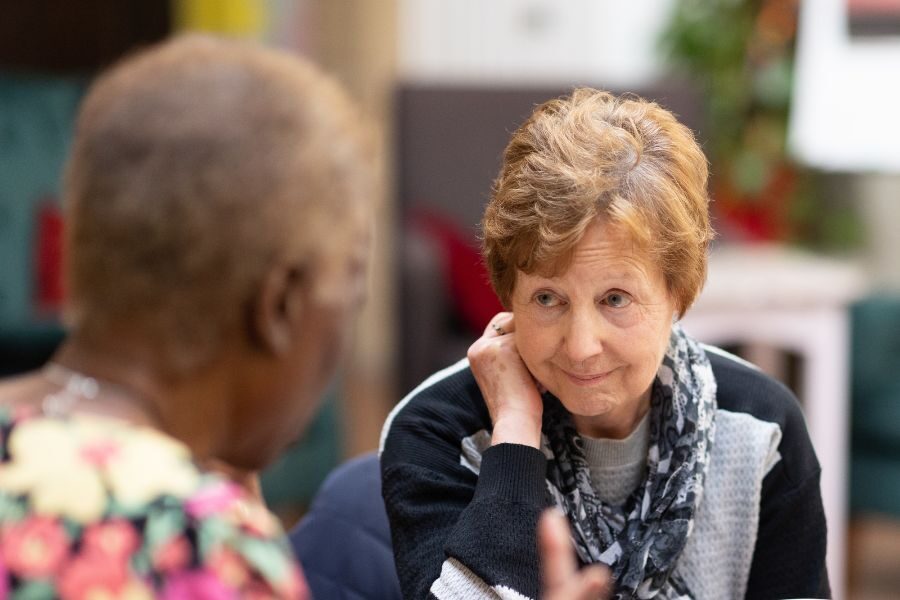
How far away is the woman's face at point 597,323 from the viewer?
1262 millimetres

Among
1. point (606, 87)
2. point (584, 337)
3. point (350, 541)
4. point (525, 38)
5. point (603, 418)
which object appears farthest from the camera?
point (525, 38)

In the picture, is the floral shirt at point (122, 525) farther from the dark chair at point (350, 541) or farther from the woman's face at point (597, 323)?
the dark chair at point (350, 541)

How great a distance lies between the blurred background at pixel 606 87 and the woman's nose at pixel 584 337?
1101 millimetres

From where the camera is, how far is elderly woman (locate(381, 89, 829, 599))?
1249 mm

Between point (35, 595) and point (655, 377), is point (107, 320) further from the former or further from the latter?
point (655, 377)

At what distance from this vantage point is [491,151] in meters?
3.86

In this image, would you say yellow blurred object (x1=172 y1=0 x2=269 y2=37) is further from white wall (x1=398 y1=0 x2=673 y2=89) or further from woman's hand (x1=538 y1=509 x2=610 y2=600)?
woman's hand (x1=538 y1=509 x2=610 y2=600)

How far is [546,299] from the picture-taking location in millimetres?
1305

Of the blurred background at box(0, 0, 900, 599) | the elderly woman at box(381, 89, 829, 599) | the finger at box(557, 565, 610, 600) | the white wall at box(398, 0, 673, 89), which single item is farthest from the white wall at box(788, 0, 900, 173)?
the finger at box(557, 565, 610, 600)

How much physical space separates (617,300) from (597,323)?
3 cm

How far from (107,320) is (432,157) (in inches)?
117

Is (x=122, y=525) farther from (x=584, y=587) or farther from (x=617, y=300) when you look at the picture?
(x=617, y=300)

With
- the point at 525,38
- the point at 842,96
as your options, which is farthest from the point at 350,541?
the point at 525,38

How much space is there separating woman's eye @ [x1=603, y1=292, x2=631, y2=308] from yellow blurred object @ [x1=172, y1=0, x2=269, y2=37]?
3795 mm
